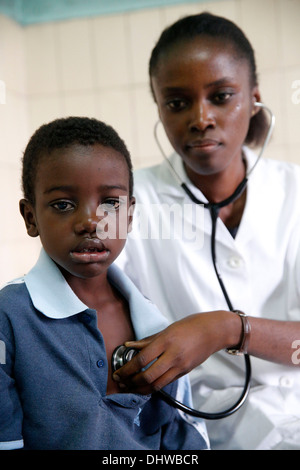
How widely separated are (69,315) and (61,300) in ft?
0.08

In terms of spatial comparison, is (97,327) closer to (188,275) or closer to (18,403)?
(18,403)

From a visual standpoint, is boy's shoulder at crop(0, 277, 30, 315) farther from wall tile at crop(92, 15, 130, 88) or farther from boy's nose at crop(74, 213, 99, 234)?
wall tile at crop(92, 15, 130, 88)

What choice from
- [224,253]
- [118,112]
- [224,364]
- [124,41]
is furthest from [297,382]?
[124,41]

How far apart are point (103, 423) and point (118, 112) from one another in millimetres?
1333

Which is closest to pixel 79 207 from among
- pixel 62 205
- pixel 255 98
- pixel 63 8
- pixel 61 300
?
pixel 62 205

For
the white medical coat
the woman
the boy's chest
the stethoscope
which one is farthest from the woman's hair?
the boy's chest

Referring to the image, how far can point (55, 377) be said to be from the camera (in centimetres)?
58

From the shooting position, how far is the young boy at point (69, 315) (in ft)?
1.88

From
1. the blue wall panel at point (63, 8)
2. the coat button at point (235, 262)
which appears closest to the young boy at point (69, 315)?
the coat button at point (235, 262)

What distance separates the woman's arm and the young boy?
0.11ft

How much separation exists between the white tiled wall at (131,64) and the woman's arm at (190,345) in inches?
42.4

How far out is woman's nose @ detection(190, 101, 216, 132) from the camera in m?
0.80

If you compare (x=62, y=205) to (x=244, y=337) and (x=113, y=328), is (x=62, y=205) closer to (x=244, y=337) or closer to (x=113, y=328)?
(x=113, y=328)

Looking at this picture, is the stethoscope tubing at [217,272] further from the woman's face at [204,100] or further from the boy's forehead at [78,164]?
the boy's forehead at [78,164]
